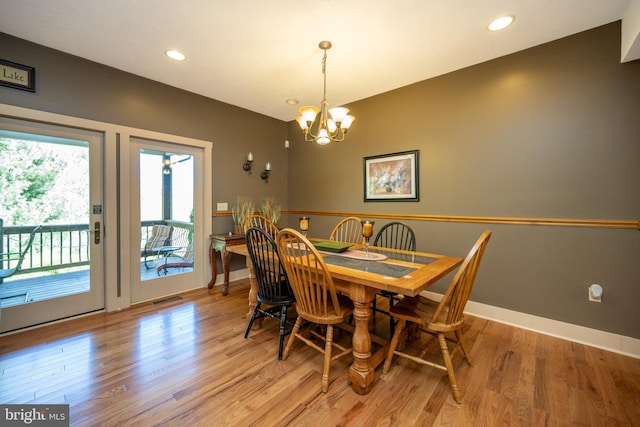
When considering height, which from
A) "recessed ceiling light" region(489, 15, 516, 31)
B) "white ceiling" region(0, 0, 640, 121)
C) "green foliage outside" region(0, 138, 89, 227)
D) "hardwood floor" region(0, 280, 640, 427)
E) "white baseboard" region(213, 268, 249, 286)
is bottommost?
"hardwood floor" region(0, 280, 640, 427)

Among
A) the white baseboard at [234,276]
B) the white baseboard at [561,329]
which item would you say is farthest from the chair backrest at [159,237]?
the white baseboard at [561,329]

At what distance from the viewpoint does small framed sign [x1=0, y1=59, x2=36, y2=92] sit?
220 cm

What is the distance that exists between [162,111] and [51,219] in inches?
61.9

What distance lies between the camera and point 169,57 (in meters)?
2.56

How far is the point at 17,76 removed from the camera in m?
2.26

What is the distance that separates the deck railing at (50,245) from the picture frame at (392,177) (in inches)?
127

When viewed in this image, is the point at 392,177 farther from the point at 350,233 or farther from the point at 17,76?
the point at 17,76

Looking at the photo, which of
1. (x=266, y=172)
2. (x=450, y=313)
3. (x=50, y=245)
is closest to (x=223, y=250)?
(x=266, y=172)

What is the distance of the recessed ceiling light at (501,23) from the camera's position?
2008 mm

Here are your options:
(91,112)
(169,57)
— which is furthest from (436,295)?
(91,112)

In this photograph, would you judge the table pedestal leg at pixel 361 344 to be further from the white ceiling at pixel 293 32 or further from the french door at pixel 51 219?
the french door at pixel 51 219

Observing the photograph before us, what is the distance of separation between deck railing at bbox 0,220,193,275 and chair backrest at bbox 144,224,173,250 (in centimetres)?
56

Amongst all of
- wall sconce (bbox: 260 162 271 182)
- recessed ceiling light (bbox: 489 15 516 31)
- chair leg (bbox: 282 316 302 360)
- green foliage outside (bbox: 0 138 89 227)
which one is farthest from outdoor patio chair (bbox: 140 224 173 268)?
recessed ceiling light (bbox: 489 15 516 31)

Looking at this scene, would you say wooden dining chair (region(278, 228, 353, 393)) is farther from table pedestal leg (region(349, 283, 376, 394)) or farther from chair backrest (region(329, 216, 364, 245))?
chair backrest (region(329, 216, 364, 245))
